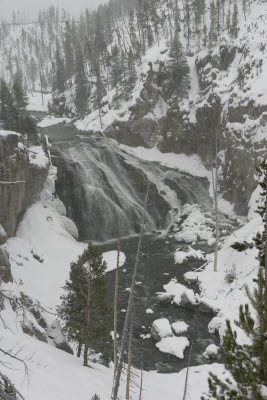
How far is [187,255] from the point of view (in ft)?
91.6

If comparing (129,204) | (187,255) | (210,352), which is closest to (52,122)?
(129,204)

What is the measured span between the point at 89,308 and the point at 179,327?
676 centimetres

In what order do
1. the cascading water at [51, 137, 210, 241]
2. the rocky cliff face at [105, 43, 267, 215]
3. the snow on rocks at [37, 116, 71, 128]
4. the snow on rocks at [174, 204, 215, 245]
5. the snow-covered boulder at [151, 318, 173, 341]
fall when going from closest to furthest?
1. the snow-covered boulder at [151, 318, 173, 341]
2. the snow on rocks at [174, 204, 215, 245]
3. the cascading water at [51, 137, 210, 241]
4. the rocky cliff face at [105, 43, 267, 215]
5. the snow on rocks at [37, 116, 71, 128]

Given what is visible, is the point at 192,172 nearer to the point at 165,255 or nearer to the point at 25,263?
the point at 165,255

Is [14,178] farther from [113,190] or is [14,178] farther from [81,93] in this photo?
[81,93]

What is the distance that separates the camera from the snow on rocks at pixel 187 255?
27455 millimetres

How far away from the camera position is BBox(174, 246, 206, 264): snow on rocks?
90.1 ft

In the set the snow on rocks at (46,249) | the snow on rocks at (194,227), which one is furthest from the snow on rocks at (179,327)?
the snow on rocks at (194,227)

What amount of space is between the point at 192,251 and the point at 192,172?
17.4 metres

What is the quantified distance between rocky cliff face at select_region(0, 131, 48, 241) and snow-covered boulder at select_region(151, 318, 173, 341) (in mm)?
13735

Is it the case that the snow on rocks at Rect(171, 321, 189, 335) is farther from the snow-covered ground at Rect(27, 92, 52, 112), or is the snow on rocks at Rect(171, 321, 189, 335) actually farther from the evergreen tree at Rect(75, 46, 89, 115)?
the snow-covered ground at Rect(27, 92, 52, 112)

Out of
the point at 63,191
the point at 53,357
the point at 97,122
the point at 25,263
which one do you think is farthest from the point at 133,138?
the point at 53,357

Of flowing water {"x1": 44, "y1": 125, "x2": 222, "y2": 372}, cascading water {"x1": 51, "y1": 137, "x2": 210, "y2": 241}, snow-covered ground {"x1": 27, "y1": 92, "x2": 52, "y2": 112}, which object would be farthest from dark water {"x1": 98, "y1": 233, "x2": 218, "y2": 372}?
snow-covered ground {"x1": 27, "y1": 92, "x2": 52, "y2": 112}

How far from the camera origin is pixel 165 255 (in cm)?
2886
